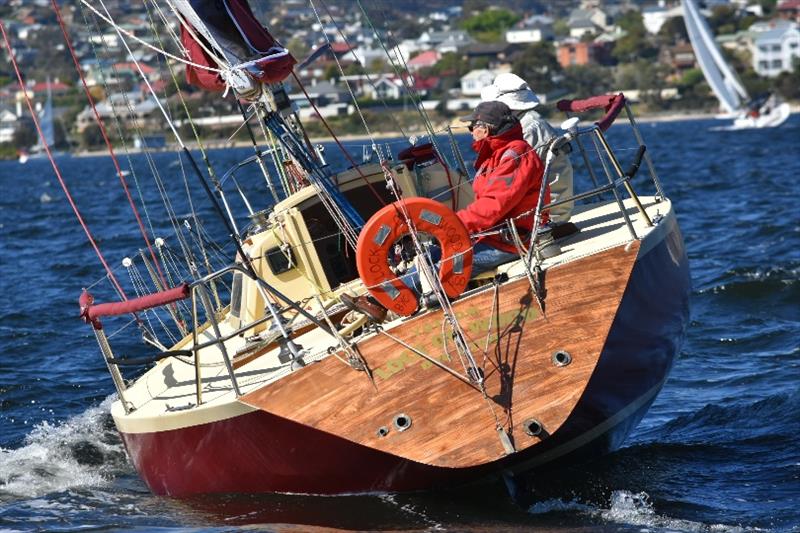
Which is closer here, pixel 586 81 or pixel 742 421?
pixel 742 421

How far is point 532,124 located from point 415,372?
99.2 inches

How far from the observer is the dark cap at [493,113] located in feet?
32.6

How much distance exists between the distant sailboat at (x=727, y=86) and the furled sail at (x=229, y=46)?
7294 cm

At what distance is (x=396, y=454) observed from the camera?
9.23 meters

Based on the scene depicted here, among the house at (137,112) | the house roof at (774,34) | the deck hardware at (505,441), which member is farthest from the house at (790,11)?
the deck hardware at (505,441)

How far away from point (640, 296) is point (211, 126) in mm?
104167

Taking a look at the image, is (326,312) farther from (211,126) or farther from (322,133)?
(211,126)

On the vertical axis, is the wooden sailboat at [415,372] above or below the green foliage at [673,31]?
above

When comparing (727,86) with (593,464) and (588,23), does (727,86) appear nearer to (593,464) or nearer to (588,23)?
(593,464)

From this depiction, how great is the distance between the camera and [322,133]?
104 meters

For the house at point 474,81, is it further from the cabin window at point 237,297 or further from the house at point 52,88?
the cabin window at point 237,297

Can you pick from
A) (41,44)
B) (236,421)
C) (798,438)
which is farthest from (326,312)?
(41,44)

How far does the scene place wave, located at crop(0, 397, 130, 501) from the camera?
11.7 meters

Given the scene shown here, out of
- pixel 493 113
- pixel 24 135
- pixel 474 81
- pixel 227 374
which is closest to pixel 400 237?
pixel 493 113
